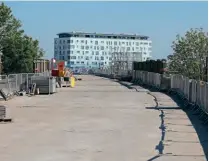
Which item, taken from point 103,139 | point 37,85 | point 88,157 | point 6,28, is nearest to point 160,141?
point 103,139

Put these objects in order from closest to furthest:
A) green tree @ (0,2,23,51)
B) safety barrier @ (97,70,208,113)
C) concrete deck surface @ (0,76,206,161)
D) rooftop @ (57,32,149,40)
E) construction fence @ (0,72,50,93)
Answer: concrete deck surface @ (0,76,206,161) → safety barrier @ (97,70,208,113) → construction fence @ (0,72,50,93) → green tree @ (0,2,23,51) → rooftop @ (57,32,149,40)

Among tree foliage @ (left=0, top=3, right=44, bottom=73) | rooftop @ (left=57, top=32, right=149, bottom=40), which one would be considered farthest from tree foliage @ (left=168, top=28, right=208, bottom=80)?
rooftop @ (left=57, top=32, right=149, bottom=40)

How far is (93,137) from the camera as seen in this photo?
45.2 ft

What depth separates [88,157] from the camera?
10836 mm

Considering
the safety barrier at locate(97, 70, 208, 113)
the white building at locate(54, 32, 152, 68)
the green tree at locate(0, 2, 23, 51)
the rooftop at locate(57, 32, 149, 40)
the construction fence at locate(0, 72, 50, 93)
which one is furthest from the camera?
the rooftop at locate(57, 32, 149, 40)

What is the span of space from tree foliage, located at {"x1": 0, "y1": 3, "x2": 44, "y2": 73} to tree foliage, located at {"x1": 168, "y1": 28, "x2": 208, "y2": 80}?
15412 mm

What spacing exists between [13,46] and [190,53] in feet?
60.3

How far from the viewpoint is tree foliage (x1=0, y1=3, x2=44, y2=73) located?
4669 cm

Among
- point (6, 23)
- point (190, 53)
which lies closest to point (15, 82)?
point (6, 23)

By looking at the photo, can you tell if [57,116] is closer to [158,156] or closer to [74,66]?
[158,156]

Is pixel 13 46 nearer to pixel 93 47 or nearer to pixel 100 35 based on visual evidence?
pixel 93 47

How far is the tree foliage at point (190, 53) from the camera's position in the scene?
49.3 m

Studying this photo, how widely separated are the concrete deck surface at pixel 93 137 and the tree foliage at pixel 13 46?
1048 inches

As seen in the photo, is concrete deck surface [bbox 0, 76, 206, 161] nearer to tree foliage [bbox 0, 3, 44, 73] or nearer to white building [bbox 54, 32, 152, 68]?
tree foliage [bbox 0, 3, 44, 73]
